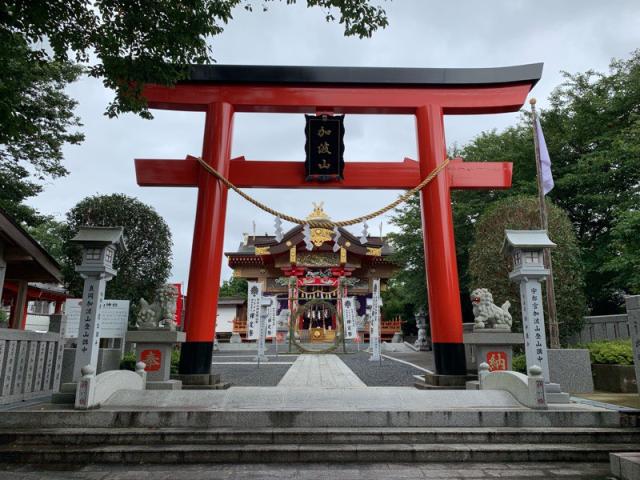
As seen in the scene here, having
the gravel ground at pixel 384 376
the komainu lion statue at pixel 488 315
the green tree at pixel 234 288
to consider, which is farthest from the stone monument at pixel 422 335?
the green tree at pixel 234 288

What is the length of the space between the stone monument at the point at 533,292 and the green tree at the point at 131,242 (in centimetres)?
1210

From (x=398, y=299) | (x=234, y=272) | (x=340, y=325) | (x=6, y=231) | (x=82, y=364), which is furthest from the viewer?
(x=398, y=299)

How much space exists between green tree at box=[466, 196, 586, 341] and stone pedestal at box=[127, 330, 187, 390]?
9022 millimetres

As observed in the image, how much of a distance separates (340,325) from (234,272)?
11.4 m

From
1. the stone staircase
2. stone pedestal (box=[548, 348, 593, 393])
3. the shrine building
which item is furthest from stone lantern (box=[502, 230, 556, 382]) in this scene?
the shrine building

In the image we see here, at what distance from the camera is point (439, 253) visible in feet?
26.3

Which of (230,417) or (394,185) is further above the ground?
(394,185)

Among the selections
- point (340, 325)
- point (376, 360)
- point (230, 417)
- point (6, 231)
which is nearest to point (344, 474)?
point (230, 417)

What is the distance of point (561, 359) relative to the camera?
8.59 m

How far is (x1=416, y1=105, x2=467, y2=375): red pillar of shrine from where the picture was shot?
7.71 metres

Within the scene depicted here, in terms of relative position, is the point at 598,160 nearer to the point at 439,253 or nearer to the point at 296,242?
the point at 439,253

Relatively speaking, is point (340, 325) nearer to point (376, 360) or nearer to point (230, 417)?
point (376, 360)

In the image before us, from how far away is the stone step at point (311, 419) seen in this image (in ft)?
17.1

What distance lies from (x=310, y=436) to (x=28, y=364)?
5027 millimetres
